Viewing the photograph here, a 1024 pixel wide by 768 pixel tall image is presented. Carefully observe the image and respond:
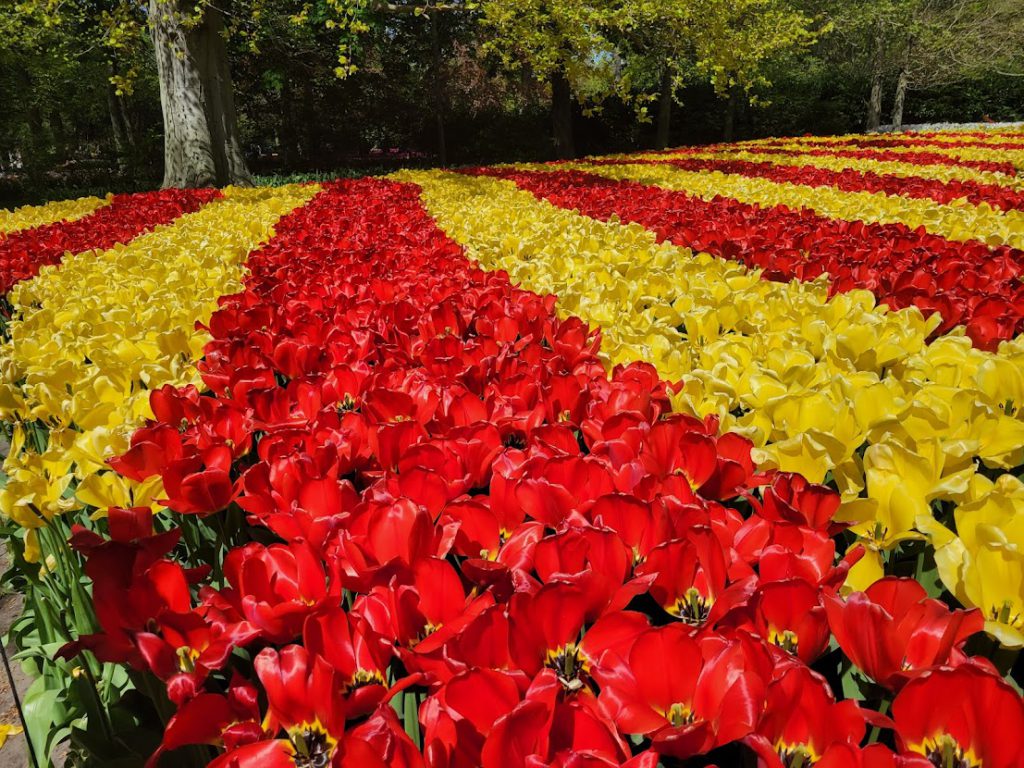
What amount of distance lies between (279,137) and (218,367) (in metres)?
36.2

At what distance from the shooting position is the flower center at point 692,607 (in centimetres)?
106

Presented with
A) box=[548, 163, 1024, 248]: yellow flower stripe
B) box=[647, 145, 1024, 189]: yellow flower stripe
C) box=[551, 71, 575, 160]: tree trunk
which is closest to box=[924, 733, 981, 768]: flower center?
box=[548, 163, 1024, 248]: yellow flower stripe

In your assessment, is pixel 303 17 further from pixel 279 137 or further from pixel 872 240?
pixel 279 137

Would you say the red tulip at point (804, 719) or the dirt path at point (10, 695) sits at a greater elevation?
the red tulip at point (804, 719)

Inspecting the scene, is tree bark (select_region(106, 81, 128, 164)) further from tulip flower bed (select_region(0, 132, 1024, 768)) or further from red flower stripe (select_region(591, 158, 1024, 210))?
tulip flower bed (select_region(0, 132, 1024, 768))

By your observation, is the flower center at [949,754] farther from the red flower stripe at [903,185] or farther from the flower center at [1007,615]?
the red flower stripe at [903,185]

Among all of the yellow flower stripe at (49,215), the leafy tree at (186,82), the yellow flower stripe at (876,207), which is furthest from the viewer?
the leafy tree at (186,82)

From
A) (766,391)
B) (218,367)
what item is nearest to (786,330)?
(766,391)

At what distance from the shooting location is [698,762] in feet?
3.05

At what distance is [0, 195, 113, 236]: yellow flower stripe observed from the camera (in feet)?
30.3

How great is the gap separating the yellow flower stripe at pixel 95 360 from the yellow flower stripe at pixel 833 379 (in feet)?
4.10

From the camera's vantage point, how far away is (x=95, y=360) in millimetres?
2111

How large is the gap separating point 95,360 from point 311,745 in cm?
163

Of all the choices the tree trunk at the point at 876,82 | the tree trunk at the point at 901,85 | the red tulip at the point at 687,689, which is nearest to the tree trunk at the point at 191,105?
the red tulip at the point at 687,689
